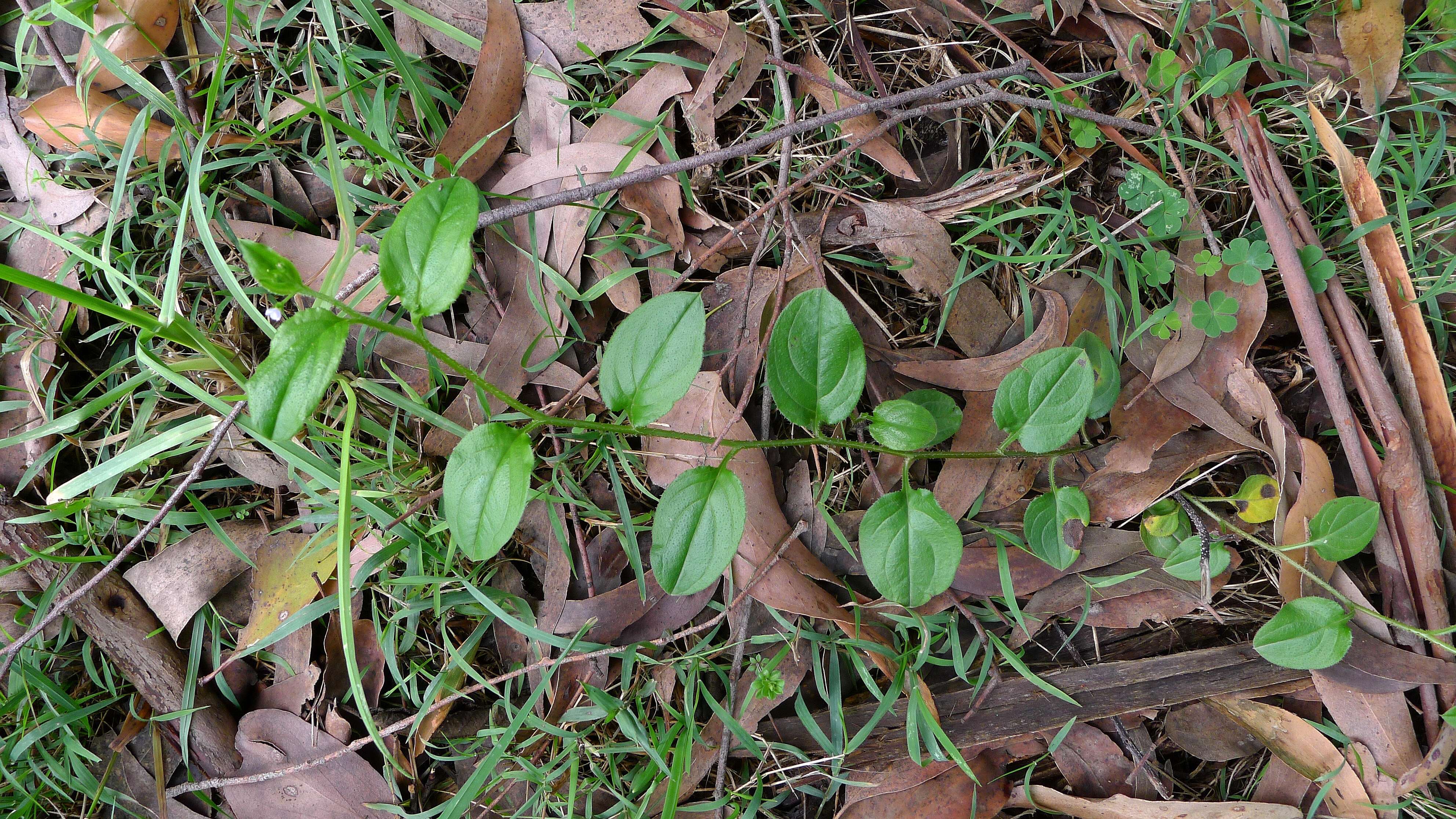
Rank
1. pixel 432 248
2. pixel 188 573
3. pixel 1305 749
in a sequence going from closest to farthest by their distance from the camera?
1. pixel 432 248
2. pixel 1305 749
3. pixel 188 573

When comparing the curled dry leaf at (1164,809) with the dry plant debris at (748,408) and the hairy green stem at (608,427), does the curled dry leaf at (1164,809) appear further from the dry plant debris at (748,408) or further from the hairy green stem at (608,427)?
the hairy green stem at (608,427)

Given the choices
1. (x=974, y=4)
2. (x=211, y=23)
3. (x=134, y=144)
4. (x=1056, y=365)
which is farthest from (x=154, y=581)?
(x=974, y=4)

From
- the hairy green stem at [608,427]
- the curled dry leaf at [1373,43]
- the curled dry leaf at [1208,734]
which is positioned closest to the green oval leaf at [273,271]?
the hairy green stem at [608,427]

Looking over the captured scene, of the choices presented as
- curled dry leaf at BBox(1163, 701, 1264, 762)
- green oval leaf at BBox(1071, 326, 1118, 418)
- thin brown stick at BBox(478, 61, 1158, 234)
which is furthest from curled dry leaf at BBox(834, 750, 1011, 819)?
thin brown stick at BBox(478, 61, 1158, 234)

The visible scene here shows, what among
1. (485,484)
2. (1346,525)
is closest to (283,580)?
(485,484)

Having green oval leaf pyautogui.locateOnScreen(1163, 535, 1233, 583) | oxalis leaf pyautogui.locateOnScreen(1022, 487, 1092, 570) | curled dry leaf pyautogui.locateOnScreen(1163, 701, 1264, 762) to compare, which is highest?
oxalis leaf pyautogui.locateOnScreen(1022, 487, 1092, 570)

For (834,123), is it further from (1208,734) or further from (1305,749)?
(1305,749)

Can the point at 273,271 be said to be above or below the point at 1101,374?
above

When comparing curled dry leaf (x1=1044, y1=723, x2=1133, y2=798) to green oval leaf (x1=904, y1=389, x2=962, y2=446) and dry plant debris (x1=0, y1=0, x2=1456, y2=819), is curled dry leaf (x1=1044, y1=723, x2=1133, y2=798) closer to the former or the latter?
dry plant debris (x1=0, y1=0, x2=1456, y2=819)
